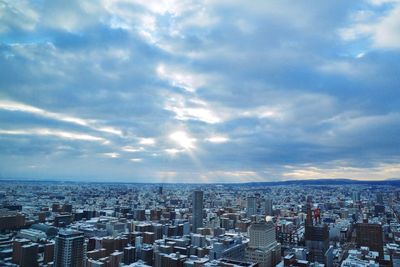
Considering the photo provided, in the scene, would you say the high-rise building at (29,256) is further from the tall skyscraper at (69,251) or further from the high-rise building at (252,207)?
the high-rise building at (252,207)

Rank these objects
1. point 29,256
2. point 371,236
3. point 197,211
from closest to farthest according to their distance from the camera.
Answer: point 29,256, point 371,236, point 197,211

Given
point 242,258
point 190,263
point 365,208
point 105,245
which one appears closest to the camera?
point 190,263

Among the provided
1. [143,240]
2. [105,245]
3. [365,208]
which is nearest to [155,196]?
[143,240]

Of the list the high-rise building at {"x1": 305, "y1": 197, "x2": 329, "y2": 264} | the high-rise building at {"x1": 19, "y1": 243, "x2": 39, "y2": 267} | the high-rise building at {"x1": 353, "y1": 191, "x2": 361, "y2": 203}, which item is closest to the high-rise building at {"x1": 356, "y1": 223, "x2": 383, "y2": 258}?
the high-rise building at {"x1": 305, "y1": 197, "x2": 329, "y2": 264}

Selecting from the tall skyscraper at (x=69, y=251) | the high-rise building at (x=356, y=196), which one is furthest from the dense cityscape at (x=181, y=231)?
the high-rise building at (x=356, y=196)

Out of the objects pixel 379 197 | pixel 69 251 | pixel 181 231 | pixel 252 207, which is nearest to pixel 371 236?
pixel 181 231

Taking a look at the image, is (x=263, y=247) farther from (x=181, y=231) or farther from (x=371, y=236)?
(x=181, y=231)

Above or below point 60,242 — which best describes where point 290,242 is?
below

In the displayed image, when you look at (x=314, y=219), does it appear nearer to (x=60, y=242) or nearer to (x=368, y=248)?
(x=368, y=248)
